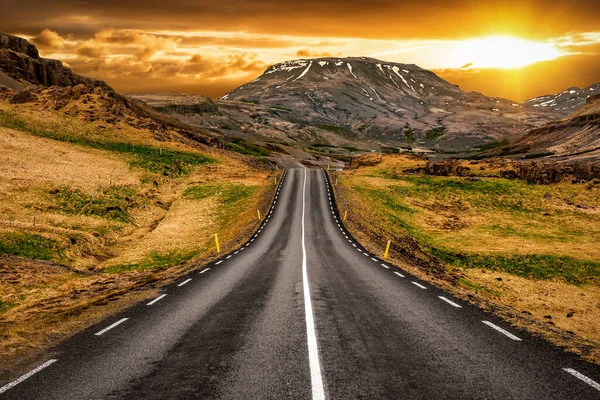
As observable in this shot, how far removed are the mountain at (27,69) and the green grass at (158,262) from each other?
136m

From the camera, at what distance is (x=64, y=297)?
15586mm

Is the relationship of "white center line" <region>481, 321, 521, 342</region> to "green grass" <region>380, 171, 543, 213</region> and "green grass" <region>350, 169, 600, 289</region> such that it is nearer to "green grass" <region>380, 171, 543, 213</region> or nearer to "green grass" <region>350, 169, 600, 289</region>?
"green grass" <region>350, 169, 600, 289</region>

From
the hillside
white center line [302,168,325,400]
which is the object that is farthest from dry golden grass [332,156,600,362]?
the hillside

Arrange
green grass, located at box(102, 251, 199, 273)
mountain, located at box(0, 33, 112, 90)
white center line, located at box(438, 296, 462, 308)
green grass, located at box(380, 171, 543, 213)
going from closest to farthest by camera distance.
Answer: white center line, located at box(438, 296, 462, 308) < green grass, located at box(102, 251, 199, 273) < green grass, located at box(380, 171, 543, 213) < mountain, located at box(0, 33, 112, 90)

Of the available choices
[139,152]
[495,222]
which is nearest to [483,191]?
[495,222]

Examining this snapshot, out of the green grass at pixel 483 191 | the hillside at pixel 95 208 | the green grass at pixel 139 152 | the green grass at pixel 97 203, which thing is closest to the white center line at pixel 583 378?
the hillside at pixel 95 208

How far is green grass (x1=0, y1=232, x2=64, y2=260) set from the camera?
2209 centimetres

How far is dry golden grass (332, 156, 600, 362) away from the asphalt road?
1837mm

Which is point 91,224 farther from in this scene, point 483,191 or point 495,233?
point 483,191

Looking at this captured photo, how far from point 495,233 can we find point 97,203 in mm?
43945

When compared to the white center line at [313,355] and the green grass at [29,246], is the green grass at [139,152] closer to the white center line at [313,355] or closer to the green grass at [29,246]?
the green grass at [29,246]

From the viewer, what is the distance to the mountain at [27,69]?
154 metres

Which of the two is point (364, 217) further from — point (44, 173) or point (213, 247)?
point (44, 173)

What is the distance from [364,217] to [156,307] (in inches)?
1313
